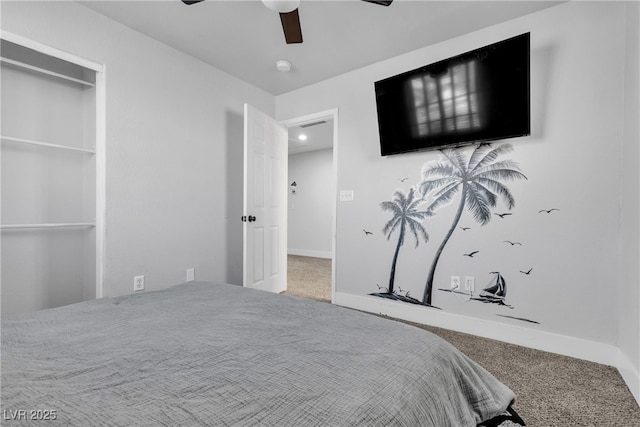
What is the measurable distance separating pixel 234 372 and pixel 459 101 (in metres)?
2.44

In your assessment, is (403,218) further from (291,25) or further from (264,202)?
(291,25)

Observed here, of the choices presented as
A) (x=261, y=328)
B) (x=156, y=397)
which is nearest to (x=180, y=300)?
(x=261, y=328)

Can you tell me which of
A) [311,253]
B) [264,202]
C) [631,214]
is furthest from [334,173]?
[311,253]

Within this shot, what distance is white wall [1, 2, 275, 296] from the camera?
221cm

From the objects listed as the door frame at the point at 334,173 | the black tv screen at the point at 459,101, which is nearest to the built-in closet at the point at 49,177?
the door frame at the point at 334,173

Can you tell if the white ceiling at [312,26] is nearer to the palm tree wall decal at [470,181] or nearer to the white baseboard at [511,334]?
the palm tree wall decal at [470,181]

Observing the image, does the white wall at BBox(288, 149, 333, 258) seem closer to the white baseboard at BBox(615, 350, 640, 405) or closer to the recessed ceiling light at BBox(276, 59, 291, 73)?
→ the recessed ceiling light at BBox(276, 59, 291, 73)

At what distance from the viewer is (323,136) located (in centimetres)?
559

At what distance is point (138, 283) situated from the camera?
245cm

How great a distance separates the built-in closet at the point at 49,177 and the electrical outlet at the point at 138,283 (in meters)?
0.25

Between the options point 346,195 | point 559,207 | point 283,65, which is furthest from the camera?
point 346,195

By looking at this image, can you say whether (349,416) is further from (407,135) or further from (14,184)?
(14,184)

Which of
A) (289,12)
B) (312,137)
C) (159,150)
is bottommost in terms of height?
(159,150)

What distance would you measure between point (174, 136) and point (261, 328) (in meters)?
2.40
